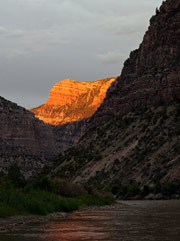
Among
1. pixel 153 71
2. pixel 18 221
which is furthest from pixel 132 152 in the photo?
pixel 18 221

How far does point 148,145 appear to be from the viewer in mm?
119625

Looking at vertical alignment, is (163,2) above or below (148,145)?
above

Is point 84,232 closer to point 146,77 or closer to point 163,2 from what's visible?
point 146,77

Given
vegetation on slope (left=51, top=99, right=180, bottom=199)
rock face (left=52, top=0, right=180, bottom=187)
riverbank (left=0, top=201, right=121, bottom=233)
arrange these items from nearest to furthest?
riverbank (left=0, top=201, right=121, bottom=233) < vegetation on slope (left=51, top=99, right=180, bottom=199) < rock face (left=52, top=0, right=180, bottom=187)

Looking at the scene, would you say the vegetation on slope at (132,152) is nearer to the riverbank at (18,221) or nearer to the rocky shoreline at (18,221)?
the rocky shoreline at (18,221)

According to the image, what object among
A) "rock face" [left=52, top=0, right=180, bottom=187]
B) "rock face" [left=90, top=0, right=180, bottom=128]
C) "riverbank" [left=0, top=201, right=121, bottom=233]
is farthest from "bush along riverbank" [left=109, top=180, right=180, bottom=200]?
"riverbank" [left=0, top=201, right=121, bottom=233]

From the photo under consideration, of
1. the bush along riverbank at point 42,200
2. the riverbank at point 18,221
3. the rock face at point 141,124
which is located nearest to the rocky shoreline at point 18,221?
the riverbank at point 18,221

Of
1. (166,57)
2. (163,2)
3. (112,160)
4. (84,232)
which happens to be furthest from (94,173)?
(84,232)

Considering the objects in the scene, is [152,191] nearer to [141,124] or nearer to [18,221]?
[141,124]

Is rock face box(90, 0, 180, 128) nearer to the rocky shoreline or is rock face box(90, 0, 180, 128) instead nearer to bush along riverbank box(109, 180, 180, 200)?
bush along riverbank box(109, 180, 180, 200)

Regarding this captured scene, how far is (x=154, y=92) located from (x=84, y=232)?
117 metres

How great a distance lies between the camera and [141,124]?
134125mm

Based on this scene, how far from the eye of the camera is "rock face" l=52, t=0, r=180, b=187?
363ft

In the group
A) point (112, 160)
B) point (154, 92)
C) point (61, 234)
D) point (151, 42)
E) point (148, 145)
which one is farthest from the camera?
point (151, 42)
